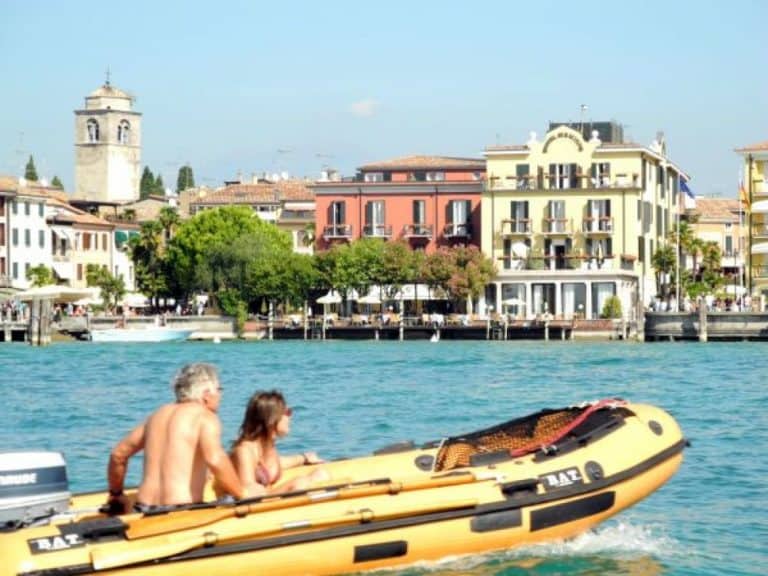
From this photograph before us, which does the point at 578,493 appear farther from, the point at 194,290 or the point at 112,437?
the point at 194,290

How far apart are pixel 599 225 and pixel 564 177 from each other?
8.84 ft

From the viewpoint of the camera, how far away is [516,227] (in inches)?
3187

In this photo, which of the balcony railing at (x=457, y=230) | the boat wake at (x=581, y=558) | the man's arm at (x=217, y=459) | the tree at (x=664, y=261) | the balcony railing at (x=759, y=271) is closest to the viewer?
the man's arm at (x=217, y=459)

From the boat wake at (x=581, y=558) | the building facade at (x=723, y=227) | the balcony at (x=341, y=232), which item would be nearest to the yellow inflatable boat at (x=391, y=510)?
the boat wake at (x=581, y=558)

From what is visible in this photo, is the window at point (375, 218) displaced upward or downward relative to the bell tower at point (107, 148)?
downward

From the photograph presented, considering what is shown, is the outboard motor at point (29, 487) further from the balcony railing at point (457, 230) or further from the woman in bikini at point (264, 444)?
the balcony railing at point (457, 230)

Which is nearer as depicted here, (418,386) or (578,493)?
(578,493)

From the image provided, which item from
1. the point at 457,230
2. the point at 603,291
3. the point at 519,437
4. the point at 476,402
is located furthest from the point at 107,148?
the point at 519,437

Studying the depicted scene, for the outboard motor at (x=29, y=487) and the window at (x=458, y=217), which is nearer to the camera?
the outboard motor at (x=29, y=487)

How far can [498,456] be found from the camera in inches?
586

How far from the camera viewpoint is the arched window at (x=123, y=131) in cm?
15275

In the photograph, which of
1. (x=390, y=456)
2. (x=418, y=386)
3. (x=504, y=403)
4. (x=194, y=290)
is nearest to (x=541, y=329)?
(x=194, y=290)

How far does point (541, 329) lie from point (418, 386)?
108 ft

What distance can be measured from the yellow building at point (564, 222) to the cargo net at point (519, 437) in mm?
62516
